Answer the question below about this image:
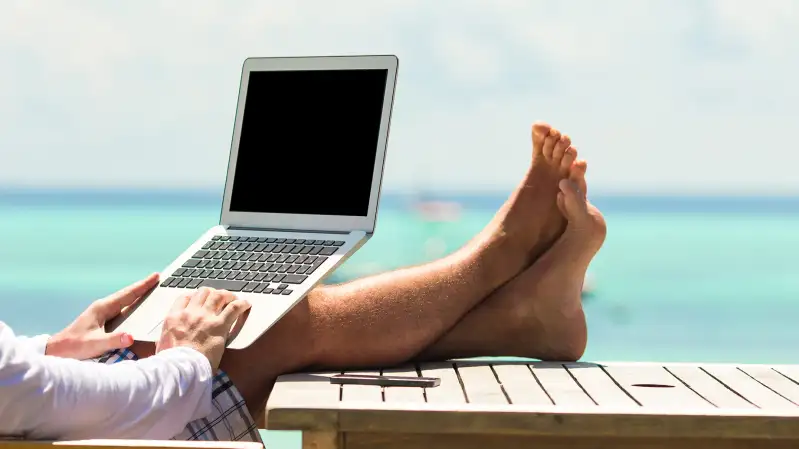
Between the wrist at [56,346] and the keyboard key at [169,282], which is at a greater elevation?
the keyboard key at [169,282]

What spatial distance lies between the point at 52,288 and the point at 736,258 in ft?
37.0

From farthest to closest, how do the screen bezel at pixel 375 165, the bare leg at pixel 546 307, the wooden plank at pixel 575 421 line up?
the bare leg at pixel 546 307 → the screen bezel at pixel 375 165 → the wooden plank at pixel 575 421

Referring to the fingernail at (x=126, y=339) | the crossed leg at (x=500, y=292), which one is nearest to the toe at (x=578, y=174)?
the crossed leg at (x=500, y=292)

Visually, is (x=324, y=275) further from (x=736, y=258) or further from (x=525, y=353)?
(x=736, y=258)

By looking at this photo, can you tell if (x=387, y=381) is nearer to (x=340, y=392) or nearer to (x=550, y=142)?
(x=340, y=392)

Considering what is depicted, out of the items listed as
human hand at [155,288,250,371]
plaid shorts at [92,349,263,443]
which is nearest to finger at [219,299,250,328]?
human hand at [155,288,250,371]

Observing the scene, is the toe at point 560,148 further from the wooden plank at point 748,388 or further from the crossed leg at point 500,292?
the wooden plank at point 748,388

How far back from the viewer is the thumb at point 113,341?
1769 mm

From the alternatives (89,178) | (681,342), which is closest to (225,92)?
(89,178)

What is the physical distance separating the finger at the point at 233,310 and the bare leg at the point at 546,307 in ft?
1.91

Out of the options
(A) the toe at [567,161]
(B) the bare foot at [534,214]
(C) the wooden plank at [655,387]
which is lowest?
(C) the wooden plank at [655,387]

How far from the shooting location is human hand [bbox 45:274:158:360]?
5.83 feet

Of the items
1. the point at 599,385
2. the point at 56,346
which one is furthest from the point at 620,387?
the point at 56,346

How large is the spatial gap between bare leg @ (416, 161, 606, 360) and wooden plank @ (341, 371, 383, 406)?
47 centimetres
